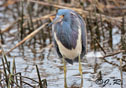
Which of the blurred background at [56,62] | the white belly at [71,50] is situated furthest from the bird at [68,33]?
the blurred background at [56,62]

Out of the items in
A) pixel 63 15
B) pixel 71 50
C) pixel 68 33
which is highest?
pixel 63 15

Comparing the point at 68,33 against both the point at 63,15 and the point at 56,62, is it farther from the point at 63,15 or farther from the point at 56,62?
the point at 56,62

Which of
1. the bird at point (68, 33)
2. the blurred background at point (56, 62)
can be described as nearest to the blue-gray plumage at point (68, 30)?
the bird at point (68, 33)

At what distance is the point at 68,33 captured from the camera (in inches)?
150

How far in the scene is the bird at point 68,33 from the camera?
3.74 m

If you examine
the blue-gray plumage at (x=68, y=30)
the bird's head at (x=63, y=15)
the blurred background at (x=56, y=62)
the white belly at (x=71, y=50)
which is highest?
the bird's head at (x=63, y=15)

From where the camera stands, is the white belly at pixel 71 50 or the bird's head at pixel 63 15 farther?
the white belly at pixel 71 50

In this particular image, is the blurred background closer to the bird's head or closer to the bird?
the bird

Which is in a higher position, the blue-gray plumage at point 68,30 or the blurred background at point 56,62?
the blue-gray plumage at point 68,30

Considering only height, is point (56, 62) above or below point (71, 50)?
below

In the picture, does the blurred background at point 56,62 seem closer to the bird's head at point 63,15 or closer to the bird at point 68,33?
the bird at point 68,33

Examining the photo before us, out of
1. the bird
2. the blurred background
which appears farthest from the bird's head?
the blurred background

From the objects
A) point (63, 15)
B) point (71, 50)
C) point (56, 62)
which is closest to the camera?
point (63, 15)

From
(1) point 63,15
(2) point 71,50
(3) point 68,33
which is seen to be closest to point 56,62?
(2) point 71,50
